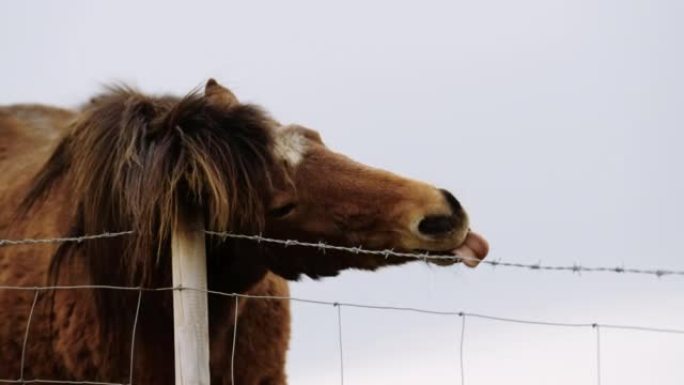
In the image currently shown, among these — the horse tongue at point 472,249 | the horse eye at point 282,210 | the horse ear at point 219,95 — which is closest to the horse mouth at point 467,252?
the horse tongue at point 472,249

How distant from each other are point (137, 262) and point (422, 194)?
4.22 ft

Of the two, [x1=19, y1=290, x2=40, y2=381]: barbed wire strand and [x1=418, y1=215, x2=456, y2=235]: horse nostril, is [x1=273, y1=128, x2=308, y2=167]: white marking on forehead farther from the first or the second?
[x1=19, y1=290, x2=40, y2=381]: barbed wire strand

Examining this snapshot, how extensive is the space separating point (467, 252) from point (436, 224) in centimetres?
18

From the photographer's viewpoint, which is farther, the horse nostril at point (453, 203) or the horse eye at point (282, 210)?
the horse eye at point (282, 210)

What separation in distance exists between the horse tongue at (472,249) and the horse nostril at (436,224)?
4.4 inches

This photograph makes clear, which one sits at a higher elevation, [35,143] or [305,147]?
[35,143]

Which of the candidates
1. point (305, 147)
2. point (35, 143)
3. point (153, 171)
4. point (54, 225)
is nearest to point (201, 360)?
point (153, 171)

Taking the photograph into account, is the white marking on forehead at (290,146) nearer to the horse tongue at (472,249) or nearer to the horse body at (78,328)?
the horse body at (78,328)

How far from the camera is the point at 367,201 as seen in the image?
5320mm

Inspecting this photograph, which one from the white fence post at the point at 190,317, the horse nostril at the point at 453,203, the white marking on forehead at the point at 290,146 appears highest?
the white marking on forehead at the point at 290,146

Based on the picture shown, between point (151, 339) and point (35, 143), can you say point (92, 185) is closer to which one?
point (151, 339)

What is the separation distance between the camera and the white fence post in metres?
4.32

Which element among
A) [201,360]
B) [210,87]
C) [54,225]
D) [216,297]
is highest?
[210,87]

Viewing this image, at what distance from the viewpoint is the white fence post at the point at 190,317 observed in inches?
170
